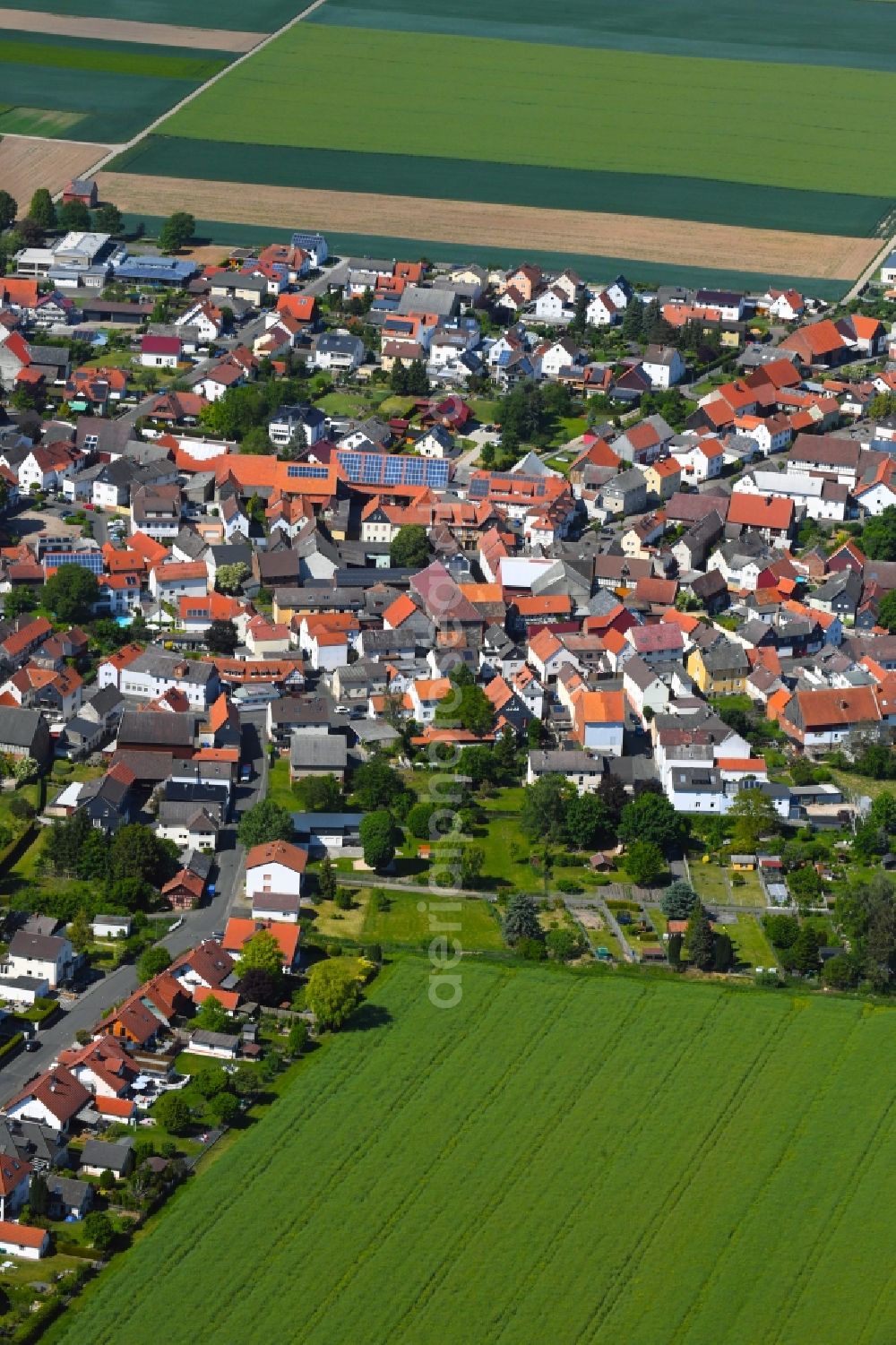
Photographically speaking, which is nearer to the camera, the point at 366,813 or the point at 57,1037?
the point at 57,1037

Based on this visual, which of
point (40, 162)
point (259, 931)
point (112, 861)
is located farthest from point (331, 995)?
point (40, 162)

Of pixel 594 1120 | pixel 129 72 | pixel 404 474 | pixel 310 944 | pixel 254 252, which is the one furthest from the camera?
pixel 129 72

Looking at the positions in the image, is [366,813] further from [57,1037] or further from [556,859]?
[57,1037]

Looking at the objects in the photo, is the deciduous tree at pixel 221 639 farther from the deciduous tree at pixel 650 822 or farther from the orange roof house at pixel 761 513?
the orange roof house at pixel 761 513

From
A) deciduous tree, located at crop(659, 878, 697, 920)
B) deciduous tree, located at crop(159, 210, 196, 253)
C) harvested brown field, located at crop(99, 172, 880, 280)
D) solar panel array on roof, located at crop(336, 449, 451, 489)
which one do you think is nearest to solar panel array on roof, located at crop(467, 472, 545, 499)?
solar panel array on roof, located at crop(336, 449, 451, 489)

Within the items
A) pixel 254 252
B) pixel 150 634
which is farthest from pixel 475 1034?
pixel 254 252

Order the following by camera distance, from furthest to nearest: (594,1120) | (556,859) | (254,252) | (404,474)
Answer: (254,252) < (404,474) < (556,859) < (594,1120)

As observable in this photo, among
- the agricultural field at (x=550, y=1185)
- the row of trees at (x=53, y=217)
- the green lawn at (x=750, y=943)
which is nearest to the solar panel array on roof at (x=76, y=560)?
the agricultural field at (x=550, y=1185)
